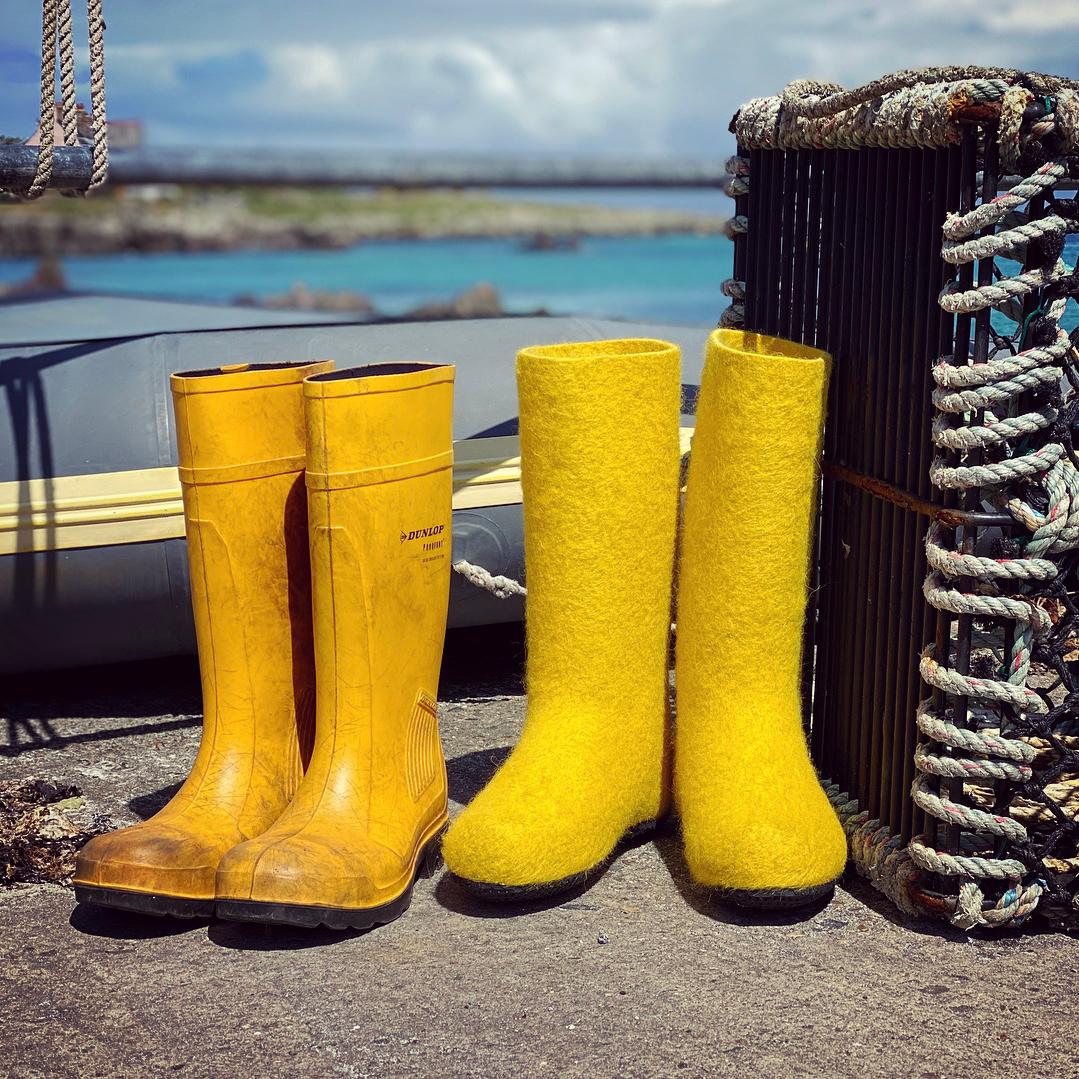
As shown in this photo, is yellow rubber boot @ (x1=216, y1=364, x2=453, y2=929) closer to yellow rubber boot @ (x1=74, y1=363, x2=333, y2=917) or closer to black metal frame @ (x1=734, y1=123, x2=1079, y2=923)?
yellow rubber boot @ (x1=74, y1=363, x2=333, y2=917)

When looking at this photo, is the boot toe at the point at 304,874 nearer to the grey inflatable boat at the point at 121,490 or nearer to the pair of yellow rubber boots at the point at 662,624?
the pair of yellow rubber boots at the point at 662,624

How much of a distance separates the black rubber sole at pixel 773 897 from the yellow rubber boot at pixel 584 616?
0.16 metres

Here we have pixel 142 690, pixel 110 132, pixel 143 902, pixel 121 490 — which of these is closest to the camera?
pixel 143 902

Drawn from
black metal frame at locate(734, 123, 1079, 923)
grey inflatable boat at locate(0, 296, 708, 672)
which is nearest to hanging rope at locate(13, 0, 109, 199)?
grey inflatable boat at locate(0, 296, 708, 672)

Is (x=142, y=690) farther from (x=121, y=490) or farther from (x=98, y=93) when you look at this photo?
(x=98, y=93)

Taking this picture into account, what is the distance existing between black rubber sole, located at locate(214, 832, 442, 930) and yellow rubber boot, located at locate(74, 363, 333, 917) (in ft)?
0.35

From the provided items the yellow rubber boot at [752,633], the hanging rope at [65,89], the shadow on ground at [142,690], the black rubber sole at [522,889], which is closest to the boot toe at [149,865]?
the black rubber sole at [522,889]

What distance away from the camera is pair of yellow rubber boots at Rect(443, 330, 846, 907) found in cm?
129

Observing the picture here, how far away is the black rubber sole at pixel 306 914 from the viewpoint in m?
1.20

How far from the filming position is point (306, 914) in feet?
3.98

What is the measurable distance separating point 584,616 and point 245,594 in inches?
15.2

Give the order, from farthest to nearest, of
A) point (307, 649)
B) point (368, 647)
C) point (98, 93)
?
1. point (98, 93)
2. point (307, 649)
3. point (368, 647)

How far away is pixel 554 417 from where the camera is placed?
4.38ft

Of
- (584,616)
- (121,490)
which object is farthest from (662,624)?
(121,490)
